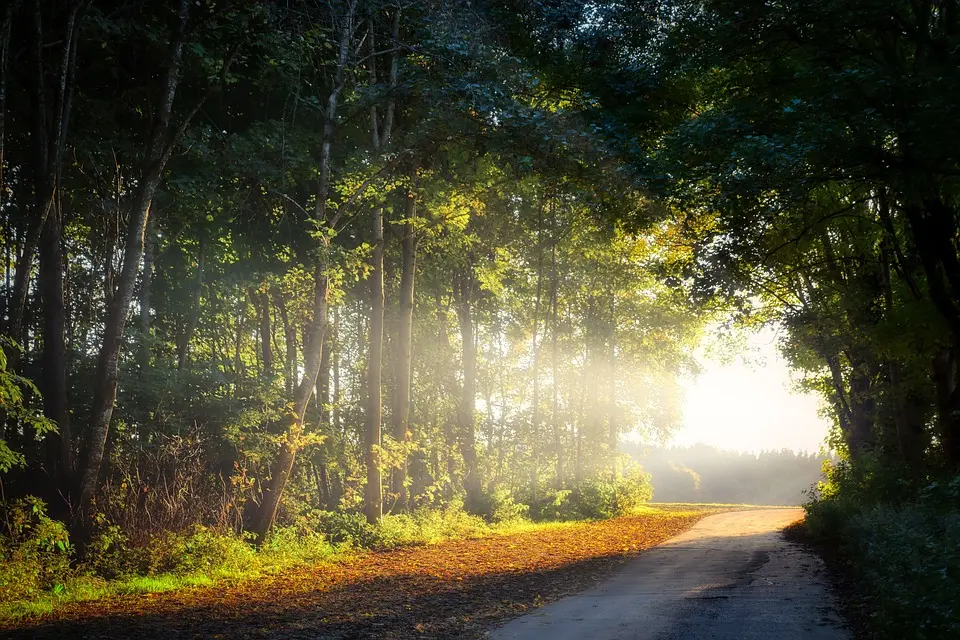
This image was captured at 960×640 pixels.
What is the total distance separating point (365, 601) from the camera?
938cm

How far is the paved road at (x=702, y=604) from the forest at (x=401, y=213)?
93cm

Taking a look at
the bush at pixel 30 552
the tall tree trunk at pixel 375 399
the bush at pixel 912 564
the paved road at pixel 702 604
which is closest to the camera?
the bush at pixel 912 564

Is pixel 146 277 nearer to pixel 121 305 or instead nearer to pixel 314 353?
pixel 121 305

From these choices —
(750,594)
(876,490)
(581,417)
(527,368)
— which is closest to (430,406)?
(527,368)

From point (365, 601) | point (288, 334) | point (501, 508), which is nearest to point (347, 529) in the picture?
point (501, 508)

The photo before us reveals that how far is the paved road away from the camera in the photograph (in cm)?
735

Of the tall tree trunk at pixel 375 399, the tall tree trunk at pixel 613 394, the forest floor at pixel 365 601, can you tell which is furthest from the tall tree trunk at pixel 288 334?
the tall tree trunk at pixel 613 394

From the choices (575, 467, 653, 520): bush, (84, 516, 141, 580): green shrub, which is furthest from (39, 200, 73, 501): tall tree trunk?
(575, 467, 653, 520): bush

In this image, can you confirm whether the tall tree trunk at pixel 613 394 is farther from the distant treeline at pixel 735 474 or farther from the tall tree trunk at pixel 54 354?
the distant treeline at pixel 735 474

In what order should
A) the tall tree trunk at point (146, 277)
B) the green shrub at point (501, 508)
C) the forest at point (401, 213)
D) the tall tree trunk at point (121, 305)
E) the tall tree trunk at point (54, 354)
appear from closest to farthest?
the forest at point (401, 213), the tall tree trunk at point (121, 305), the tall tree trunk at point (54, 354), the tall tree trunk at point (146, 277), the green shrub at point (501, 508)

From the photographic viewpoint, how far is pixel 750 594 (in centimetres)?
951

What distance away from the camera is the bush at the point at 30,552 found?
30.1 ft

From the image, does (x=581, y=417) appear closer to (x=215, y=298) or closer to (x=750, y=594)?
(x=215, y=298)

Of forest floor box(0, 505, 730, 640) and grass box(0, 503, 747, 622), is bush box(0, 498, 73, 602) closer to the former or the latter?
grass box(0, 503, 747, 622)
